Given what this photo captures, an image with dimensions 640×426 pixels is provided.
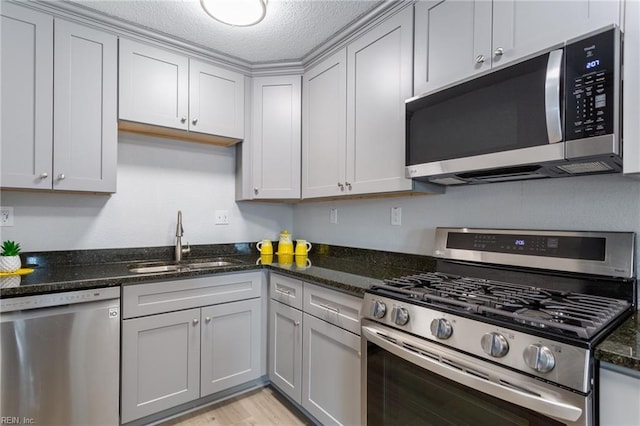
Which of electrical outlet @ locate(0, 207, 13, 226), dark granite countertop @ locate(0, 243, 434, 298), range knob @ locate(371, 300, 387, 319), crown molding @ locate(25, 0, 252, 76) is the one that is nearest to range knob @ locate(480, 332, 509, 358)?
range knob @ locate(371, 300, 387, 319)

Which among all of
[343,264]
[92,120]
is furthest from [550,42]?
[92,120]

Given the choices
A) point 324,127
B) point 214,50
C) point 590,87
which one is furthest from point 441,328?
point 214,50

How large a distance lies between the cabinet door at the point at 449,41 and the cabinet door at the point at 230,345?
1695 mm

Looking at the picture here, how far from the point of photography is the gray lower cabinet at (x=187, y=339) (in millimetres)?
1763

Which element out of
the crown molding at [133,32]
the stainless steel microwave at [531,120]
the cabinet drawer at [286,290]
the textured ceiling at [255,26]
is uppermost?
the textured ceiling at [255,26]

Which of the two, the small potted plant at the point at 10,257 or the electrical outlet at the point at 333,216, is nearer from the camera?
the small potted plant at the point at 10,257

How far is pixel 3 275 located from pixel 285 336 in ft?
5.02

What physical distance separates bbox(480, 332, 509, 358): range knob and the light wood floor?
1365 mm

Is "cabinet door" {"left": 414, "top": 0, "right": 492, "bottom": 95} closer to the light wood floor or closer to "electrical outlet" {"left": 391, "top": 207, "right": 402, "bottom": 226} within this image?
"electrical outlet" {"left": 391, "top": 207, "right": 402, "bottom": 226}

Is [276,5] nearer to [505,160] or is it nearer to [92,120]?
[92,120]

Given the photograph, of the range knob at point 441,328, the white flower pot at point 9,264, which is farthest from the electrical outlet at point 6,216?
the range knob at point 441,328

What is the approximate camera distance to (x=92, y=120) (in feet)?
6.21

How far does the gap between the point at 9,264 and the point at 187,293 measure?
91 cm

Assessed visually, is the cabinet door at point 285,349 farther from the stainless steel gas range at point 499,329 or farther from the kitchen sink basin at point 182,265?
the stainless steel gas range at point 499,329
